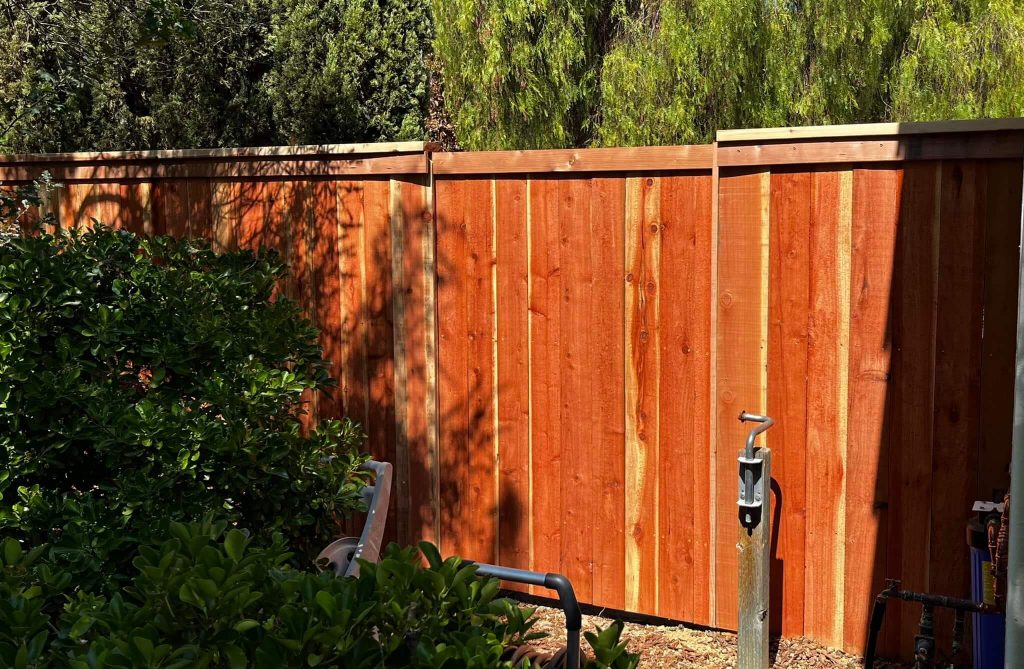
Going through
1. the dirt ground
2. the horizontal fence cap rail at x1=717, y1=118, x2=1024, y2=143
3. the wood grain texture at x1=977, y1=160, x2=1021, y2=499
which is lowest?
the dirt ground

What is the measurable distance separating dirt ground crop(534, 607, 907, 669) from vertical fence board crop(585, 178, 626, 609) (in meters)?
0.18

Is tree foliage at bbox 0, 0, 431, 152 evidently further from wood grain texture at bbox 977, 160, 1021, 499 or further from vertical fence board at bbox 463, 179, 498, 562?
wood grain texture at bbox 977, 160, 1021, 499

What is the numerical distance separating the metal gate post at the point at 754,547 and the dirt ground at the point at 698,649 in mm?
251

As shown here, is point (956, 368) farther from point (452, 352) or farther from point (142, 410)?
point (142, 410)

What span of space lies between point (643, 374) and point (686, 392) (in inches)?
7.6

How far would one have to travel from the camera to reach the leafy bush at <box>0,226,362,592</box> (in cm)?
274

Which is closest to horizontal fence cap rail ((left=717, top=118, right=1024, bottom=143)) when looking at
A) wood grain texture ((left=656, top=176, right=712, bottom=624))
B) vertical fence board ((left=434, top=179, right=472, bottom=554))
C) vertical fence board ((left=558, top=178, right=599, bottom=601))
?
wood grain texture ((left=656, top=176, right=712, bottom=624))

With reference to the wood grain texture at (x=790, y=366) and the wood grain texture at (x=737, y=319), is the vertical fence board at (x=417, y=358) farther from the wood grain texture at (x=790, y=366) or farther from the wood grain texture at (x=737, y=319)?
the wood grain texture at (x=790, y=366)

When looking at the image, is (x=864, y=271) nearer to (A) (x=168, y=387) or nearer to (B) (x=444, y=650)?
(A) (x=168, y=387)

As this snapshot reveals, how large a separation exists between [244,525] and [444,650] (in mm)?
1781

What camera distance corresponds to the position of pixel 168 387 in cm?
322

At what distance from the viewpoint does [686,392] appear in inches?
169

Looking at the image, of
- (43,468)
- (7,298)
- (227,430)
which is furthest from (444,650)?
(7,298)

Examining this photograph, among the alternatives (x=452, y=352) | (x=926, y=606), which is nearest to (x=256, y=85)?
(x=452, y=352)
